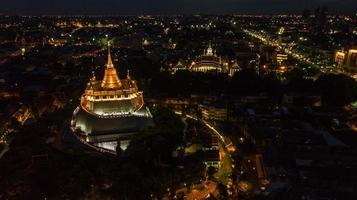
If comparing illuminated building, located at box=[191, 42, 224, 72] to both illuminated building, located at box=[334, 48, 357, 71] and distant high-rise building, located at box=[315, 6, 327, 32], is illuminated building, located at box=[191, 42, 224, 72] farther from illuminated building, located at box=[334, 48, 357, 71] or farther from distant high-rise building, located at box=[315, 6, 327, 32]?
distant high-rise building, located at box=[315, 6, 327, 32]

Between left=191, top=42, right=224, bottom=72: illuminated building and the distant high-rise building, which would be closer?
left=191, top=42, right=224, bottom=72: illuminated building

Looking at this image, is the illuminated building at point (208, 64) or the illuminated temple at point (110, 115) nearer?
the illuminated temple at point (110, 115)

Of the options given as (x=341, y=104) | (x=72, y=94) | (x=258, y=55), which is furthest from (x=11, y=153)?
(x=258, y=55)

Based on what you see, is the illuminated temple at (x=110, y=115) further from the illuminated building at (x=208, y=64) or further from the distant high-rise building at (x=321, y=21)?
the distant high-rise building at (x=321, y=21)

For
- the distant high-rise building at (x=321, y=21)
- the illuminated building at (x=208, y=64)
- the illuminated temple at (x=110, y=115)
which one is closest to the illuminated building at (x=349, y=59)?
the illuminated building at (x=208, y=64)

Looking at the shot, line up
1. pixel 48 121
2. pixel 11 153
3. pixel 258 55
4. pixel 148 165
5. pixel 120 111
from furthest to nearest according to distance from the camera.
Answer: pixel 258 55
pixel 48 121
pixel 120 111
pixel 11 153
pixel 148 165

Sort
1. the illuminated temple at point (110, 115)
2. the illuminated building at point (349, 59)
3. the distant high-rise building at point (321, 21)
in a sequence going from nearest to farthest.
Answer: the illuminated temple at point (110, 115)
the illuminated building at point (349, 59)
the distant high-rise building at point (321, 21)

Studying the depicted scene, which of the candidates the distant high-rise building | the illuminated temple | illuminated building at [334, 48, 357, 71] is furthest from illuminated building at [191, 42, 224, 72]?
the distant high-rise building

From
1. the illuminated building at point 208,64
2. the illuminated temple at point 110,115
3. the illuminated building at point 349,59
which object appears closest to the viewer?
the illuminated temple at point 110,115

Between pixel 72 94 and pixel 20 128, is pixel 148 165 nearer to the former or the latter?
pixel 20 128
